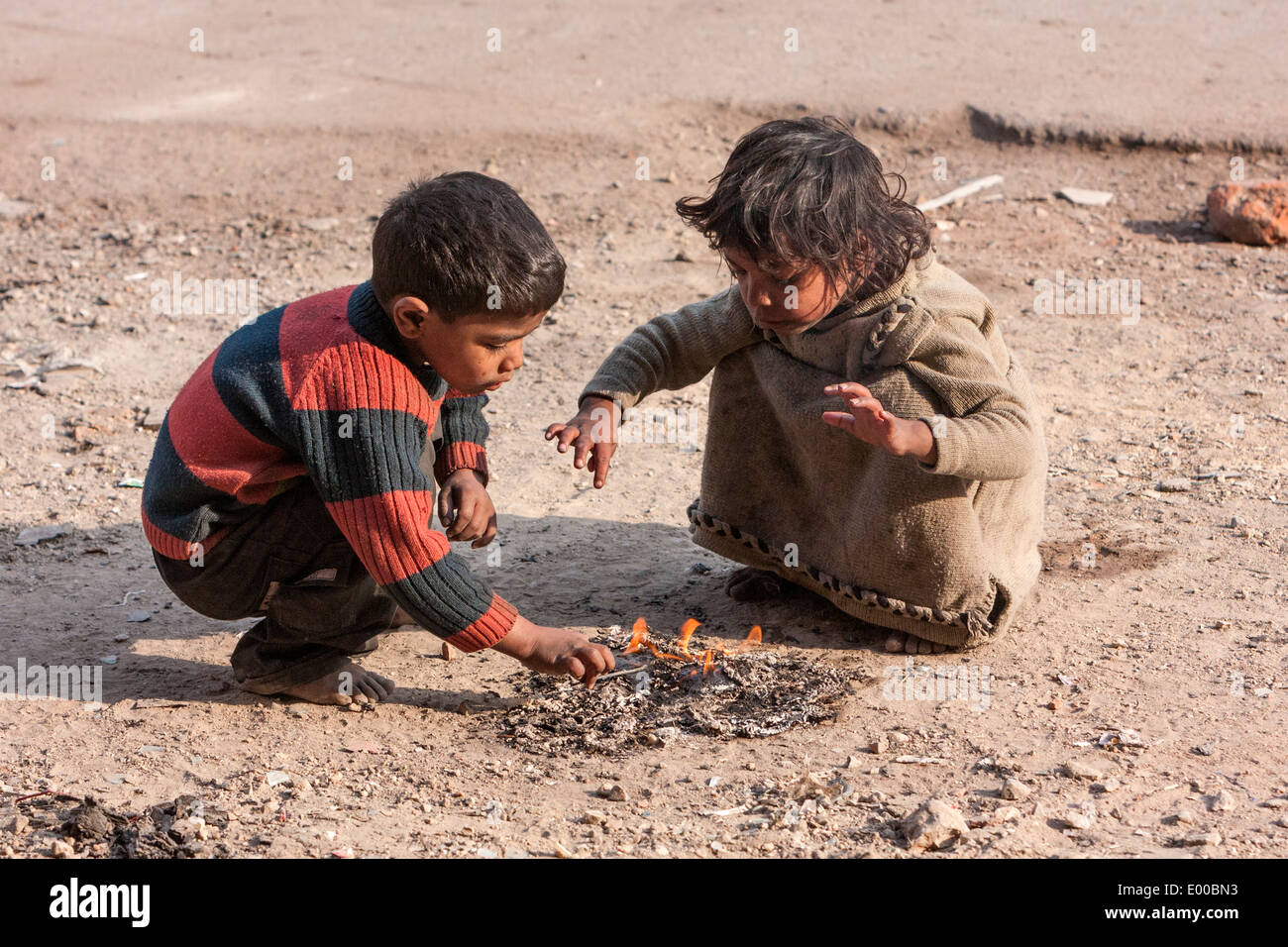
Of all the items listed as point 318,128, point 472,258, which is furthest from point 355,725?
point 318,128

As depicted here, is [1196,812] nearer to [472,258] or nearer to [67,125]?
[472,258]

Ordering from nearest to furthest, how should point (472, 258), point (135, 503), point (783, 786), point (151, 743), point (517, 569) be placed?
point (472, 258)
point (783, 786)
point (151, 743)
point (517, 569)
point (135, 503)

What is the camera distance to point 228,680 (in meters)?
3.25

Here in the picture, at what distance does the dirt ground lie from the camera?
263 centimetres

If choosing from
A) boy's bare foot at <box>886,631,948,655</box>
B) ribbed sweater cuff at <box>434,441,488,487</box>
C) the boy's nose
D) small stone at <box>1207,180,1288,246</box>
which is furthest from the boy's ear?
small stone at <box>1207,180,1288,246</box>

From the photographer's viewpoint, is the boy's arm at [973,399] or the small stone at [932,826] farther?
the boy's arm at [973,399]

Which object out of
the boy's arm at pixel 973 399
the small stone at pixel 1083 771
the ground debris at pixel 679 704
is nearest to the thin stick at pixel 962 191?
the boy's arm at pixel 973 399

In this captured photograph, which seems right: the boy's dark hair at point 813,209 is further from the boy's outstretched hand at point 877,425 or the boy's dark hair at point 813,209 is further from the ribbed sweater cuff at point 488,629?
the ribbed sweater cuff at point 488,629

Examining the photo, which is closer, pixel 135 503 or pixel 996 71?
pixel 135 503

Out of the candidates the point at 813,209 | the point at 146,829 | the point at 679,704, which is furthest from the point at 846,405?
the point at 146,829

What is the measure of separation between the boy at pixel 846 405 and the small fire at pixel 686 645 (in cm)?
21

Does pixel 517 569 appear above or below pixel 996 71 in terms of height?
below

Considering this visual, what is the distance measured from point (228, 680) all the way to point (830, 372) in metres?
1.65

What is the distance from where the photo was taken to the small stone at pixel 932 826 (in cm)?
247
